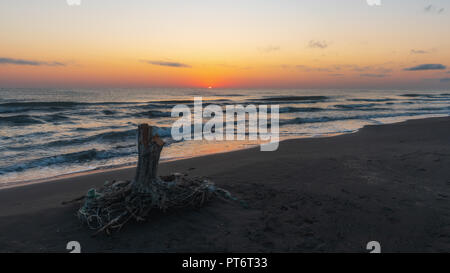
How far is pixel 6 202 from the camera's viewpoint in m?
5.26

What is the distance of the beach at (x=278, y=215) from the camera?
3455 millimetres

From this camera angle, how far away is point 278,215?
418 cm

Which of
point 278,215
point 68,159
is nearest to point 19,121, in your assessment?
point 68,159

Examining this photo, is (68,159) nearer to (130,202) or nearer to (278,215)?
(130,202)

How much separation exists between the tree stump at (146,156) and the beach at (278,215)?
1.62 ft

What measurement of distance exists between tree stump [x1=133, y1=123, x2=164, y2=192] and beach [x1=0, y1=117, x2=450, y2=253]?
0.49m

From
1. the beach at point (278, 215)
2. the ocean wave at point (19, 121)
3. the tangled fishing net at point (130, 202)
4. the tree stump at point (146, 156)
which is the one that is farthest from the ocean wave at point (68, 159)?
the ocean wave at point (19, 121)

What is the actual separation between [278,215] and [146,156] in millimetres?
2117

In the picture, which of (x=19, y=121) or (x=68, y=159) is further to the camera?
(x=19, y=121)

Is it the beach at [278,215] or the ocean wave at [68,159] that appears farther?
the ocean wave at [68,159]

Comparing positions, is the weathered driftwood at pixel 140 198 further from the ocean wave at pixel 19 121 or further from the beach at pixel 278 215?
the ocean wave at pixel 19 121

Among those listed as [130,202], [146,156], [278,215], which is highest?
[146,156]

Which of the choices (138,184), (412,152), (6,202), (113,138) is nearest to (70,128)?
(113,138)
